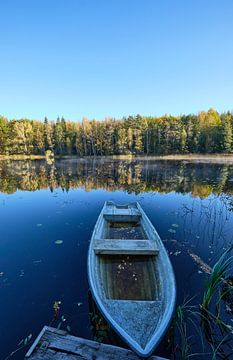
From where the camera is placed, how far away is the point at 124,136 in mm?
48188

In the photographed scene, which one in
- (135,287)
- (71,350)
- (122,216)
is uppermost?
(122,216)

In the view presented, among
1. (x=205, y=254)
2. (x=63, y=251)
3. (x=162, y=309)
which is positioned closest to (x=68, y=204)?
(x=63, y=251)

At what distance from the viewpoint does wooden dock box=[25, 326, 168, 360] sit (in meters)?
2.39

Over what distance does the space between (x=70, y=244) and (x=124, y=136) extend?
1725 inches

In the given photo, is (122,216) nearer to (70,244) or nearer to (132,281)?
(70,244)

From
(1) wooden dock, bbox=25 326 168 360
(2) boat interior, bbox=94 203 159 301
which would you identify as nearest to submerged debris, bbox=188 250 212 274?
(2) boat interior, bbox=94 203 159 301

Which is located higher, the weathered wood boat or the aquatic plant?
the weathered wood boat

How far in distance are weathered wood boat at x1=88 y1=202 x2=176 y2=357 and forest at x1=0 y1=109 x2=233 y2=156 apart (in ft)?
147

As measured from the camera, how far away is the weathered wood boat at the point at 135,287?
264 centimetres

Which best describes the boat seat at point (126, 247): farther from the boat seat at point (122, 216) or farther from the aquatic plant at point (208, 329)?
the boat seat at point (122, 216)

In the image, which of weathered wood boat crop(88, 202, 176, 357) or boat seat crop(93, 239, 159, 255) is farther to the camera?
boat seat crop(93, 239, 159, 255)

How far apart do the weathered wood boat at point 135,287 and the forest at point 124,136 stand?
44819mm

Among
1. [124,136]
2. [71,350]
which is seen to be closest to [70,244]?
[71,350]

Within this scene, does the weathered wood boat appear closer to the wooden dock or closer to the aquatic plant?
the wooden dock
